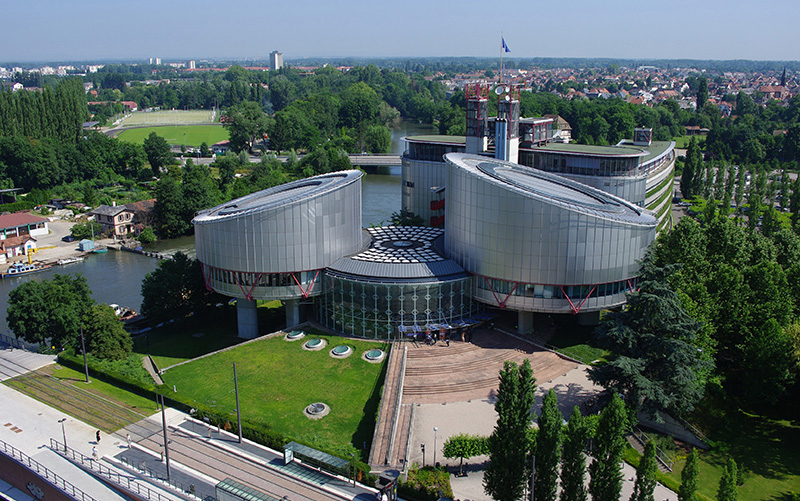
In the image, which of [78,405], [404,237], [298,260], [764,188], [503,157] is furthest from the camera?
[764,188]

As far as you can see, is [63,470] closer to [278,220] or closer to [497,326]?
[278,220]

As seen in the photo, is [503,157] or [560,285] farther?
[503,157]

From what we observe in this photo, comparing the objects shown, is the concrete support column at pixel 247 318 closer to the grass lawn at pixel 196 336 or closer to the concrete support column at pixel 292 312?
the grass lawn at pixel 196 336

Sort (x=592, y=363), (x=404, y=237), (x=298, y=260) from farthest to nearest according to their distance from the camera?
(x=404, y=237) < (x=298, y=260) < (x=592, y=363)

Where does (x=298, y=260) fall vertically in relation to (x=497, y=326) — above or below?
above

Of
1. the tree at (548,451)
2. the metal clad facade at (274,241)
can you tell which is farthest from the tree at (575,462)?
the metal clad facade at (274,241)

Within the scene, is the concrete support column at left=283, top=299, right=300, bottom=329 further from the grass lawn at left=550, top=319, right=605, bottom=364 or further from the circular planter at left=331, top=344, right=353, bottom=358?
the grass lawn at left=550, top=319, right=605, bottom=364

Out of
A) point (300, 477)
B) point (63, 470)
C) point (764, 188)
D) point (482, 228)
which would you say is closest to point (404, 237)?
point (482, 228)

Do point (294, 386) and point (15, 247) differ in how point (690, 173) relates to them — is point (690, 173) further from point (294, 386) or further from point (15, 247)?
point (15, 247)

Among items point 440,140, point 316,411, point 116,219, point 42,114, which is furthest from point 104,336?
point 42,114
